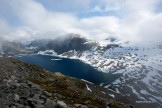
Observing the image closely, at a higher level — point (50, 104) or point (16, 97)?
point (16, 97)

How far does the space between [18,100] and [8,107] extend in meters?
2.37

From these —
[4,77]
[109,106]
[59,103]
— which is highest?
[4,77]

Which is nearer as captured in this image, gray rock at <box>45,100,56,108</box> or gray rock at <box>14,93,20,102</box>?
gray rock at <box>14,93,20,102</box>

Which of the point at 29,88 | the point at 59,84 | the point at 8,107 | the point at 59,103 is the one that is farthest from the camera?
the point at 59,84

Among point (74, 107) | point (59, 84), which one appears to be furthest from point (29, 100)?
point (59, 84)

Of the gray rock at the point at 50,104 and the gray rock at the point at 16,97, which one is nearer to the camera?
the gray rock at the point at 16,97

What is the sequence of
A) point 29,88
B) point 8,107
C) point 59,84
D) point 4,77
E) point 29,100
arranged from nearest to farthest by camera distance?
1. point 8,107
2. point 29,100
3. point 29,88
4. point 4,77
5. point 59,84

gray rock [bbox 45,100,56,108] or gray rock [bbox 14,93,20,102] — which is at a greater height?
gray rock [bbox 14,93,20,102]

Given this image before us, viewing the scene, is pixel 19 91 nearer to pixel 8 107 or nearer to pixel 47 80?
pixel 8 107

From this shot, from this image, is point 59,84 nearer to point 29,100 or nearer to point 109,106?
point 109,106

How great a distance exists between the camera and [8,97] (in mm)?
35406

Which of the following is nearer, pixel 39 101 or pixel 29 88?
pixel 39 101

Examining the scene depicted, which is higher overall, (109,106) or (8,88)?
(8,88)

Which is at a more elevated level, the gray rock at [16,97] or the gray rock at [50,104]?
the gray rock at [16,97]
